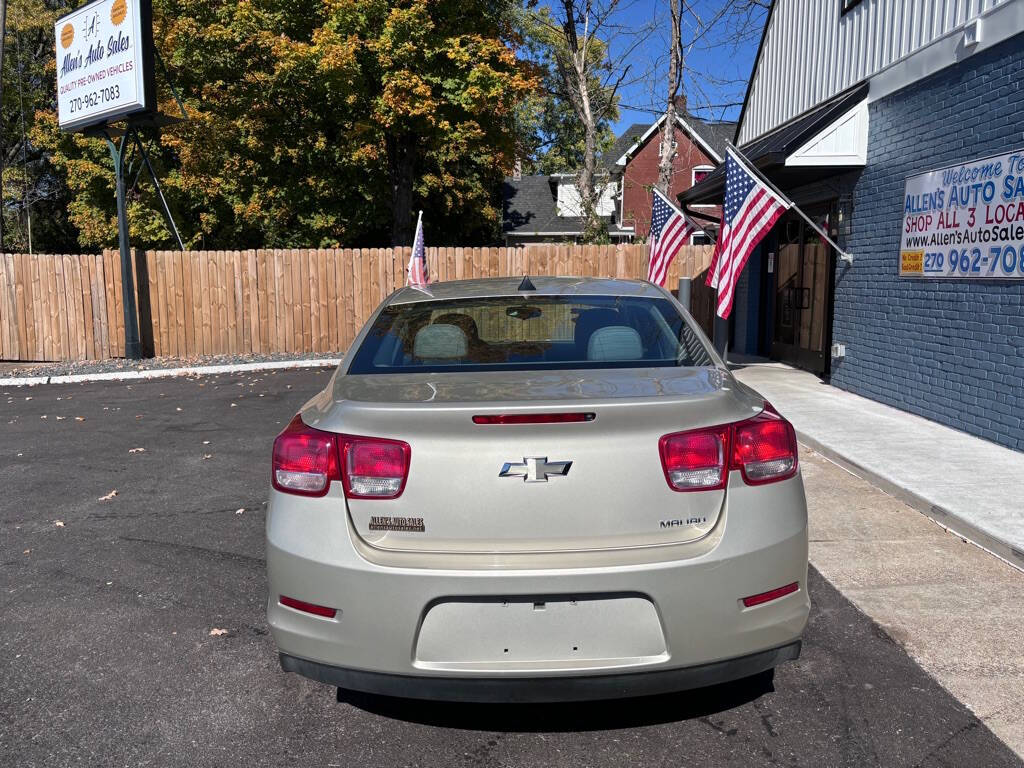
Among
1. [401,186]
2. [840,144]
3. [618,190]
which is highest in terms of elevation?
[618,190]

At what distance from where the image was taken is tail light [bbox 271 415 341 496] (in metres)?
2.61

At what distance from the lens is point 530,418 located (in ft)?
8.23

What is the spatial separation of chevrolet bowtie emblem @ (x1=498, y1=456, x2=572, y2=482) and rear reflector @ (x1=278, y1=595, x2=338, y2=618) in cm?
70

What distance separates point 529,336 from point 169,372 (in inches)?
489

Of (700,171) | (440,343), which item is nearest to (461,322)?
(440,343)

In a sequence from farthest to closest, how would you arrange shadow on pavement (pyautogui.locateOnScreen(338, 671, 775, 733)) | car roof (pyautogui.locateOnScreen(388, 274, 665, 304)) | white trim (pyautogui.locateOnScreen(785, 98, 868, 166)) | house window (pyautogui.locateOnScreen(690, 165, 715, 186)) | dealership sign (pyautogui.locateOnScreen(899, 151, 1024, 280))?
house window (pyautogui.locateOnScreen(690, 165, 715, 186)) → white trim (pyautogui.locateOnScreen(785, 98, 868, 166)) → dealership sign (pyautogui.locateOnScreen(899, 151, 1024, 280)) → car roof (pyautogui.locateOnScreen(388, 274, 665, 304)) → shadow on pavement (pyautogui.locateOnScreen(338, 671, 775, 733))

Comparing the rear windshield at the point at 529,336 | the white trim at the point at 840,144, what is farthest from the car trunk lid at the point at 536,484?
the white trim at the point at 840,144

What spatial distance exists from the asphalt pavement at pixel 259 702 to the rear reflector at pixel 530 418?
119cm

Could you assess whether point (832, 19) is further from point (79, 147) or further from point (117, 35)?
point (79, 147)

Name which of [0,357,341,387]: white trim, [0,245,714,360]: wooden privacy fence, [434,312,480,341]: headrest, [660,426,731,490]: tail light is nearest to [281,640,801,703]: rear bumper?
[660,426,731,490]: tail light

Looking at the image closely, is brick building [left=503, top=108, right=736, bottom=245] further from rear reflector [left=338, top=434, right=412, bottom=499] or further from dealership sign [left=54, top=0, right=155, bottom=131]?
rear reflector [left=338, top=434, right=412, bottom=499]

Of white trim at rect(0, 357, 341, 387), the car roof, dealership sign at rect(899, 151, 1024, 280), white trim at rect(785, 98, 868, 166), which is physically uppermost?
white trim at rect(785, 98, 868, 166)

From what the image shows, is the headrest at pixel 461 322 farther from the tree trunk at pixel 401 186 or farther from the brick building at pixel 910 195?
the tree trunk at pixel 401 186

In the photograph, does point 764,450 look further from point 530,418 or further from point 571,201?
point 571,201
